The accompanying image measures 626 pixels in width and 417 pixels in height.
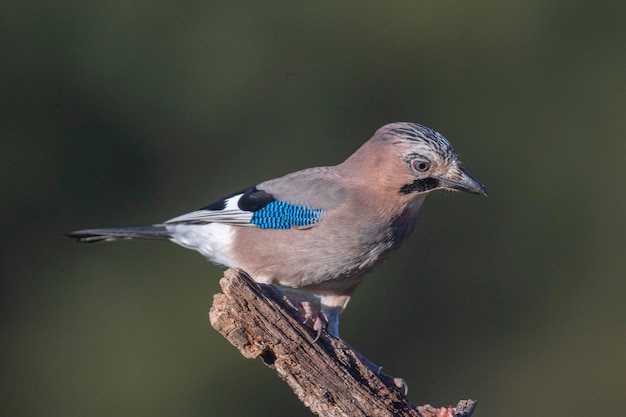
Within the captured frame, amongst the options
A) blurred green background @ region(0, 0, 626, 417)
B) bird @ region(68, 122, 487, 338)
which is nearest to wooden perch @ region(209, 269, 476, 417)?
bird @ region(68, 122, 487, 338)

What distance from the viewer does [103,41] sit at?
28.9 feet

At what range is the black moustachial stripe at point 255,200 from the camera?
5156mm

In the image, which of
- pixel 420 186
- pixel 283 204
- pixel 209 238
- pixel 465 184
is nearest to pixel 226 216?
pixel 209 238

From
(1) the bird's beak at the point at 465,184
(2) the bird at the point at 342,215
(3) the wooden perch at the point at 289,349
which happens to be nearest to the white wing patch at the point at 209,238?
(2) the bird at the point at 342,215

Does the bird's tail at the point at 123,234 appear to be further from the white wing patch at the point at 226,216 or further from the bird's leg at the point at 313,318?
the bird's leg at the point at 313,318

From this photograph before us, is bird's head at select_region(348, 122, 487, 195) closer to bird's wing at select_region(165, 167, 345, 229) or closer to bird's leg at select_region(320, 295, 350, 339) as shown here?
bird's wing at select_region(165, 167, 345, 229)

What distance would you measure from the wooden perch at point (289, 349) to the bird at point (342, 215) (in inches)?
29.8

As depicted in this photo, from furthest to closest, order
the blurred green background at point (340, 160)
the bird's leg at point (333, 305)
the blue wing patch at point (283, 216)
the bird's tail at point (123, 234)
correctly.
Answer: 1. the blurred green background at point (340, 160)
2. the bird's tail at point (123, 234)
3. the bird's leg at point (333, 305)
4. the blue wing patch at point (283, 216)

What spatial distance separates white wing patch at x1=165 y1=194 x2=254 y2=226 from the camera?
5.17m

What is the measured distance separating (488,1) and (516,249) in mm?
2159

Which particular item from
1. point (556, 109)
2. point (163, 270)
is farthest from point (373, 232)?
point (556, 109)

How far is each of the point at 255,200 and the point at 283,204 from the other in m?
0.19

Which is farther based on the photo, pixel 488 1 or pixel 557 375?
pixel 488 1

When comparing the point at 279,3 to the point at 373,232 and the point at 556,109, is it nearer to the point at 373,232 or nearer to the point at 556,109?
the point at 556,109
